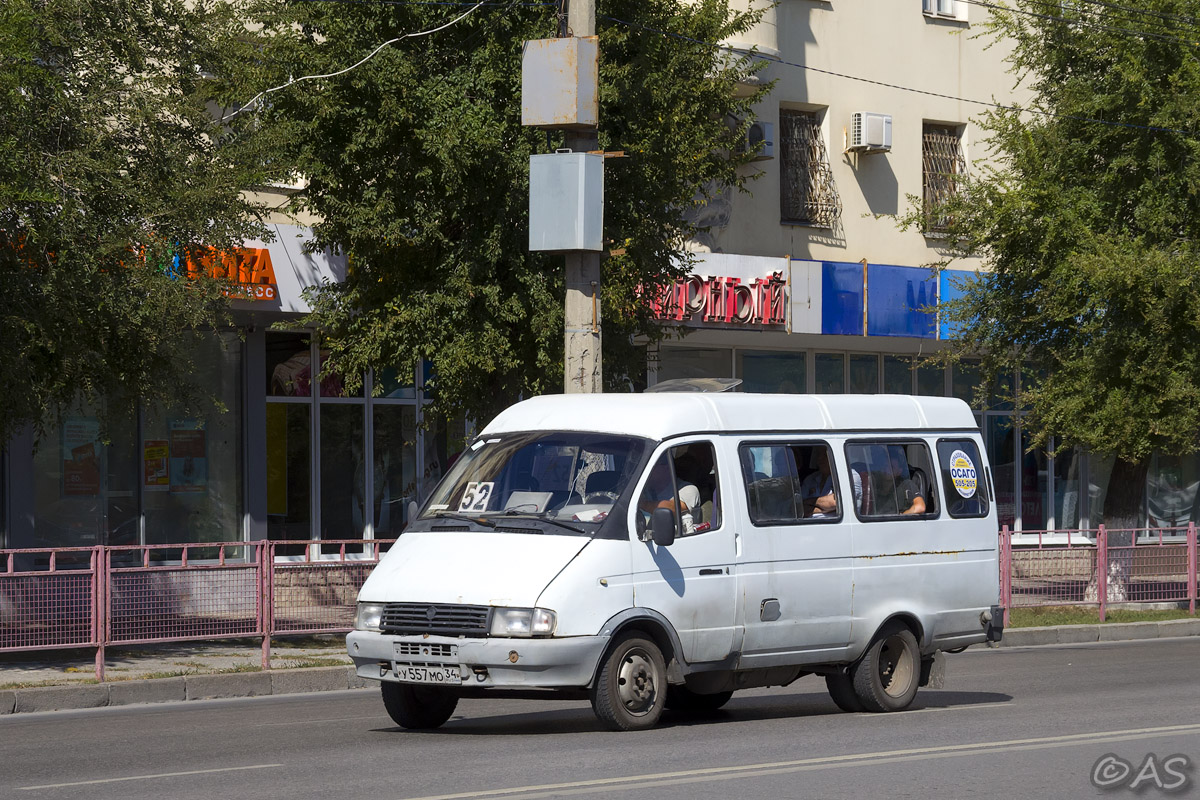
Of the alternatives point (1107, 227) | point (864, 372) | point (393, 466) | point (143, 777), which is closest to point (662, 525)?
point (143, 777)

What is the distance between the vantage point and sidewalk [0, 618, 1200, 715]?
1362 centimetres

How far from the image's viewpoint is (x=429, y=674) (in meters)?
10.3

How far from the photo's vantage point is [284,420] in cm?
2239

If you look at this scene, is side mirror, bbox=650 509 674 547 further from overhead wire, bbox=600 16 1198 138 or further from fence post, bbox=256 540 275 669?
overhead wire, bbox=600 16 1198 138

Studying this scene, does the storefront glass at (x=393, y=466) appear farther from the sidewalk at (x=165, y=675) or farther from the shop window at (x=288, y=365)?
the sidewalk at (x=165, y=675)

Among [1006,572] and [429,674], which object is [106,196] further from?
[1006,572]

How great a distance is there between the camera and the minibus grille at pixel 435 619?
33.5 feet

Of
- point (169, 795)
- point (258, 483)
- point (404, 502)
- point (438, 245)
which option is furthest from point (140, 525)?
point (169, 795)

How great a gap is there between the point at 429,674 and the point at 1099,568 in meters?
13.2

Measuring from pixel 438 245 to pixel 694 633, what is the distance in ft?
27.2

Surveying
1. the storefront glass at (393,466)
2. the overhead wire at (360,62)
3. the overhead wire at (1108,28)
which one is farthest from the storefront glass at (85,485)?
the overhead wire at (1108,28)

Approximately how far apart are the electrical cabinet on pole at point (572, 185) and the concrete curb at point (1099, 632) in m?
7.14

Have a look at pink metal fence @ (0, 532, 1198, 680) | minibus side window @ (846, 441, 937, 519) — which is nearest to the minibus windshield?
minibus side window @ (846, 441, 937, 519)

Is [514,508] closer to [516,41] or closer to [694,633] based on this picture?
[694,633]
